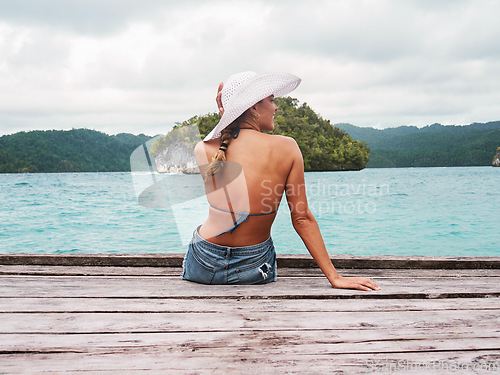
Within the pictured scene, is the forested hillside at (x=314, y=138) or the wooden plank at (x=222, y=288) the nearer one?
the wooden plank at (x=222, y=288)

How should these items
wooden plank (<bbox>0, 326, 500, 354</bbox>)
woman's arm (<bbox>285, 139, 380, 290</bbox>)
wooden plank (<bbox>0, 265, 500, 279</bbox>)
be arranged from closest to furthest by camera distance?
wooden plank (<bbox>0, 326, 500, 354</bbox>) < woman's arm (<bbox>285, 139, 380, 290</bbox>) < wooden plank (<bbox>0, 265, 500, 279</bbox>)

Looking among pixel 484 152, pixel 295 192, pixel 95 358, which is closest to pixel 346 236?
pixel 295 192

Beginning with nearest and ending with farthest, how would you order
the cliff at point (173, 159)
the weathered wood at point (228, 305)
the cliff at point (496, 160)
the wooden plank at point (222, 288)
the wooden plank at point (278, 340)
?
the wooden plank at point (278, 340) → the weathered wood at point (228, 305) → the wooden plank at point (222, 288) → the cliff at point (173, 159) → the cliff at point (496, 160)

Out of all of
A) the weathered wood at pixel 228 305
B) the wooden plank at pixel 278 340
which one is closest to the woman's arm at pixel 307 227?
the weathered wood at pixel 228 305

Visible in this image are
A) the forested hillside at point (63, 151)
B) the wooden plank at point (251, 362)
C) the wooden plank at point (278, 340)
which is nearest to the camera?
the wooden plank at point (251, 362)

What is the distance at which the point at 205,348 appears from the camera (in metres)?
1.33

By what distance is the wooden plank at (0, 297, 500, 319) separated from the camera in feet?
5.57

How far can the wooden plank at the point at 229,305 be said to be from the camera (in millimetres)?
1697

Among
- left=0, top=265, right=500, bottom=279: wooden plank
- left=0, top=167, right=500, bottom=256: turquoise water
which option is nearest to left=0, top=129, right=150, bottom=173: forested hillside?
left=0, top=167, right=500, bottom=256: turquoise water

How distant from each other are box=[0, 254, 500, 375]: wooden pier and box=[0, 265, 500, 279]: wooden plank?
15mm

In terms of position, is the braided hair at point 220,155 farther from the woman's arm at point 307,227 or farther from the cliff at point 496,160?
the cliff at point 496,160

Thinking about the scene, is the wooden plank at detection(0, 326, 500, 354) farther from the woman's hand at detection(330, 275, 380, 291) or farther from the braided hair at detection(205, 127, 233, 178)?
the braided hair at detection(205, 127, 233, 178)

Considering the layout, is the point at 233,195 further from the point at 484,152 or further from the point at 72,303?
the point at 484,152

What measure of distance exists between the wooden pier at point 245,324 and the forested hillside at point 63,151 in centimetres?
5383
